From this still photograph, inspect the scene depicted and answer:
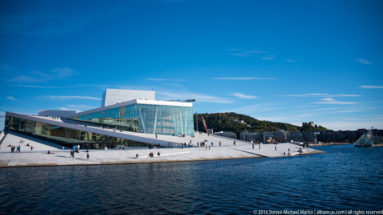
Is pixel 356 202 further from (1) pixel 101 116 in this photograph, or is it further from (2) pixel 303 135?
(2) pixel 303 135

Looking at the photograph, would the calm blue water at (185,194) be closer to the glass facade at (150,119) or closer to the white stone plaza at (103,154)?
the white stone plaza at (103,154)

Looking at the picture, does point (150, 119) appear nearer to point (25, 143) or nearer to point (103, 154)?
point (103, 154)

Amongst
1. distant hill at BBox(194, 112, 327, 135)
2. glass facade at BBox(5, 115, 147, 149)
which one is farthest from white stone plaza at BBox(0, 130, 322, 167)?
distant hill at BBox(194, 112, 327, 135)

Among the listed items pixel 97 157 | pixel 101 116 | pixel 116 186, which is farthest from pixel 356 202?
pixel 101 116

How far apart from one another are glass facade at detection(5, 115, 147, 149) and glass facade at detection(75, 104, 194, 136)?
8.68m

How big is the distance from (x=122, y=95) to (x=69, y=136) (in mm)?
35836

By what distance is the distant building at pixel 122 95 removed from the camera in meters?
74.4

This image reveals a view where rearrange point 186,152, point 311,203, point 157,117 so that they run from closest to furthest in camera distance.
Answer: point 311,203 → point 186,152 → point 157,117

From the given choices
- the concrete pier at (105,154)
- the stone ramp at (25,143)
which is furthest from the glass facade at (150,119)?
the concrete pier at (105,154)

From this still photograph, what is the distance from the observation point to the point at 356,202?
11672mm

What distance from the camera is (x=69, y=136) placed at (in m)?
41.1

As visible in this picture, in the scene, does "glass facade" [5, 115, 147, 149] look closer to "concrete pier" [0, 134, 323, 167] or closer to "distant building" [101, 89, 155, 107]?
"concrete pier" [0, 134, 323, 167]

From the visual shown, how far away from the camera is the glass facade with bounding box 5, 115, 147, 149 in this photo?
1582 inches

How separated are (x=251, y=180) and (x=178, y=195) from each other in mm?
6512
